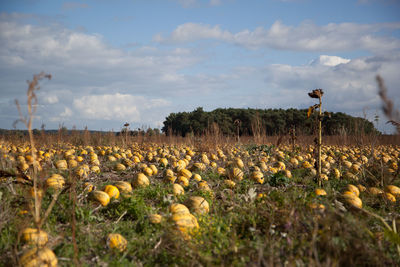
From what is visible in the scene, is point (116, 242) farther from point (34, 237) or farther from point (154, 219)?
point (34, 237)

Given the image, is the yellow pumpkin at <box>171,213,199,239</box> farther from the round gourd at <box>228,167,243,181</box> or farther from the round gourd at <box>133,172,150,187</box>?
the round gourd at <box>228,167,243,181</box>

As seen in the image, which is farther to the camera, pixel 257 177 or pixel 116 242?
pixel 257 177

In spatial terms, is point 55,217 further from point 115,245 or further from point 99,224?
point 115,245

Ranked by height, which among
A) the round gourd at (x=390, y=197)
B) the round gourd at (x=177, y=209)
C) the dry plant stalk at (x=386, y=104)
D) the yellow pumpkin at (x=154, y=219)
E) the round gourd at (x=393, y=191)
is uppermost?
the dry plant stalk at (x=386, y=104)

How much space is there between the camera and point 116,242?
2.55m

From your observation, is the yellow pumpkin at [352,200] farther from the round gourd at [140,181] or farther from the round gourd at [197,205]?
the round gourd at [140,181]

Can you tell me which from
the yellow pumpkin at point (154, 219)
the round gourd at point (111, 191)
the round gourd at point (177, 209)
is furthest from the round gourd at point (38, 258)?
the round gourd at point (111, 191)

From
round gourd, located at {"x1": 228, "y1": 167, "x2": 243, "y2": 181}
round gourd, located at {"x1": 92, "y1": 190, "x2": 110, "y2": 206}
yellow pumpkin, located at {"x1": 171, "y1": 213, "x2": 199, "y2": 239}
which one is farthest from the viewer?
round gourd, located at {"x1": 228, "y1": 167, "x2": 243, "y2": 181}

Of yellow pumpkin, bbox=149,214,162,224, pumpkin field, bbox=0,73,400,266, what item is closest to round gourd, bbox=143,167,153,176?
pumpkin field, bbox=0,73,400,266

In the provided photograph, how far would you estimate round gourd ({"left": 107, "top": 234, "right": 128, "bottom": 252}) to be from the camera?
2.53 meters

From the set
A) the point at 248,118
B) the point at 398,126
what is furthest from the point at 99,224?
the point at 248,118

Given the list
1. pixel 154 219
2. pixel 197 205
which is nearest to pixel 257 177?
pixel 197 205

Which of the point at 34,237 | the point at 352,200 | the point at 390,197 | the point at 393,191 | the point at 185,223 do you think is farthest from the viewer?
the point at 393,191

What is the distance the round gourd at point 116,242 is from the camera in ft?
8.31
